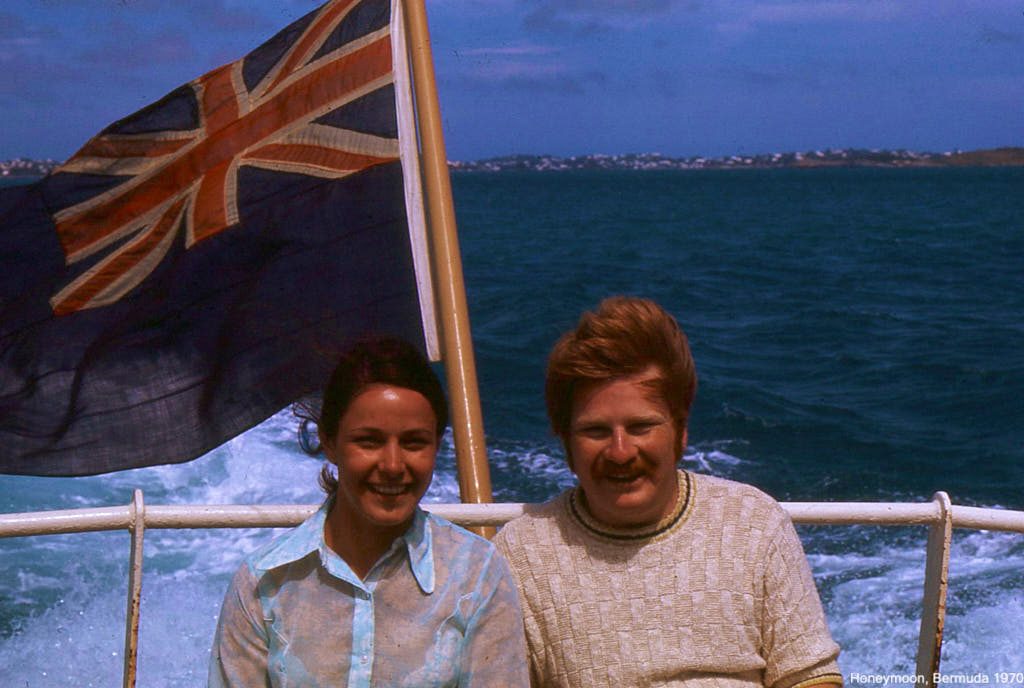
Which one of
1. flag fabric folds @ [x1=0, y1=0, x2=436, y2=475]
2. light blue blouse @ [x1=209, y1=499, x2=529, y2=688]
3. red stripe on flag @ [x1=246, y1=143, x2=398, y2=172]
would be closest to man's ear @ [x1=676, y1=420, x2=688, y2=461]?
light blue blouse @ [x1=209, y1=499, x2=529, y2=688]

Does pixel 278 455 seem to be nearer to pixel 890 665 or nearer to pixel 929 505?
pixel 890 665

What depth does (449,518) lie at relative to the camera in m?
2.16

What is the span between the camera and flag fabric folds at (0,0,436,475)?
9.38 feet

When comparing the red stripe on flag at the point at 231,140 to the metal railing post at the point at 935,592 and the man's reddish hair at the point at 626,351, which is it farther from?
the metal railing post at the point at 935,592

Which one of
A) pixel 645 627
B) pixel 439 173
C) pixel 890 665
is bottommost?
pixel 890 665

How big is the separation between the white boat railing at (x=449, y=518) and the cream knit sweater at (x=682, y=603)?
13 centimetres

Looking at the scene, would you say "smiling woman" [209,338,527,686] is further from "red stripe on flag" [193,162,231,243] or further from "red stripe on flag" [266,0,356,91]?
"red stripe on flag" [266,0,356,91]

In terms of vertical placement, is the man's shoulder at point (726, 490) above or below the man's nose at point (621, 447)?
below

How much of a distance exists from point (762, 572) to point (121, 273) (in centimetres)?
192

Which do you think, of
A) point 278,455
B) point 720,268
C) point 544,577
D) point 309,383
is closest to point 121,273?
point 309,383

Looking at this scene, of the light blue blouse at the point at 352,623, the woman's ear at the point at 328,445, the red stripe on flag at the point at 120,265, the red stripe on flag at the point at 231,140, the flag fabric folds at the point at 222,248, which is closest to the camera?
the light blue blouse at the point at 352,623

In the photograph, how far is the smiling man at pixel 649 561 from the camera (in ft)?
6.47

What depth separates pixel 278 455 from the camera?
10.2 m

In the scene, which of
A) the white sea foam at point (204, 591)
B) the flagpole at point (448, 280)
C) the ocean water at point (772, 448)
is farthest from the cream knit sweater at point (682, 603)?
the white sea foam at point (204, 591)
